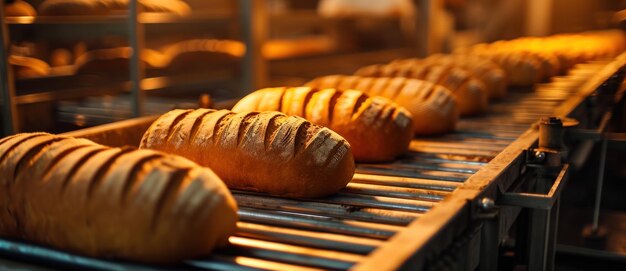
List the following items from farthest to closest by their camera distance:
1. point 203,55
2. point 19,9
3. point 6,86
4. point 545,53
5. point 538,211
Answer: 1. point 545,53
2. point 203,55
3. point 19,9
4. point 6,86
5. point 538,211

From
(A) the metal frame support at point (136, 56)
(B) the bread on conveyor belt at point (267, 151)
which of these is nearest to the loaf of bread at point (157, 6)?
(A) the metal frame support at point (136, 56)

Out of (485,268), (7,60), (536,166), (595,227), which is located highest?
(7,60)

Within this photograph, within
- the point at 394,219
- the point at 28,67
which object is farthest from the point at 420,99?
the point at 28,67

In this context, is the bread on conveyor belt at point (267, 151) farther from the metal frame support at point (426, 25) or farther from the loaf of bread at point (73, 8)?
the metal frame support at point (426, 25)

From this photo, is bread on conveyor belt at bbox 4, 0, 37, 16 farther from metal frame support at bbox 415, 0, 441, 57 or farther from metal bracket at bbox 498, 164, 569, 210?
metal frame support at bbox 415, 0, 441, 57

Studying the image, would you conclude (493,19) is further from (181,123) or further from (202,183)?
(202,183)

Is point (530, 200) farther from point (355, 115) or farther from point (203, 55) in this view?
point (203, 55)

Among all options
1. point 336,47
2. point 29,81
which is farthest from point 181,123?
point 336,47

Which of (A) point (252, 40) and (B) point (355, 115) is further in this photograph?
(A) point (252, 40)
